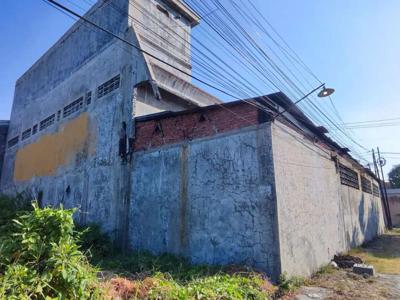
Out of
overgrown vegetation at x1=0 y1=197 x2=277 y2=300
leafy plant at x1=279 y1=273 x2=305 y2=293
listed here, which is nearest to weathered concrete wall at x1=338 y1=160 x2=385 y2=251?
leafy plant at x1=279 y1=273 x2=305 y2=293

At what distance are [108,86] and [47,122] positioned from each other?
540 centimetres

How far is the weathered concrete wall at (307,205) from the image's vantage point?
633cm

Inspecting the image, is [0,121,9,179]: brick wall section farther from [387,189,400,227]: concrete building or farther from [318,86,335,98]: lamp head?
[387,189,400,227]: concrete building

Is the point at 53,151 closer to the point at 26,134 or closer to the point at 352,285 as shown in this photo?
the point at 26,134

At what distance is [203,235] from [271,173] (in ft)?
7.28

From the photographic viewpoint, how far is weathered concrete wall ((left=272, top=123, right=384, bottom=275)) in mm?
6328

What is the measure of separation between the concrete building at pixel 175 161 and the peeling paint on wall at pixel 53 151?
3.3 inches

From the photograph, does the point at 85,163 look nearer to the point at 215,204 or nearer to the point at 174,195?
the point at 174,195

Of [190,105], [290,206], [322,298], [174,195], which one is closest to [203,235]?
[174,195]

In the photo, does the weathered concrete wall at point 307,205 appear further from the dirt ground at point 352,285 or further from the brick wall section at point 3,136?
the brick wall section at point 3,136

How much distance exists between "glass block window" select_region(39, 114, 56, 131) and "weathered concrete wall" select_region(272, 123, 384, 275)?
11.2 metres

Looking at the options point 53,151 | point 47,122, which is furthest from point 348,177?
point 47,122

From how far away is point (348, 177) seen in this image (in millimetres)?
12875

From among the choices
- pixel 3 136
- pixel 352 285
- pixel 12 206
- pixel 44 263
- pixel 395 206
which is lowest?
pixel 352 285
